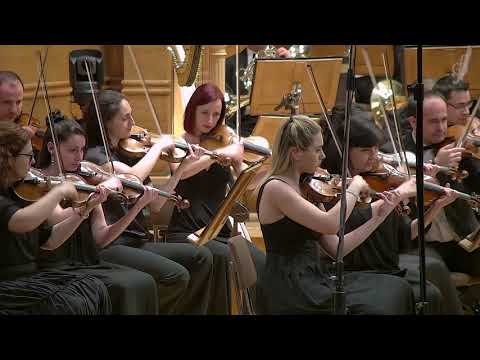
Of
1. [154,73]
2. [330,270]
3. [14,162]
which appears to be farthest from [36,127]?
[330,270]

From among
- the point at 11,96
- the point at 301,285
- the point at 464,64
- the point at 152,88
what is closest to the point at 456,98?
the point at 464,64

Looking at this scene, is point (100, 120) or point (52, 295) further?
point (100, 120)

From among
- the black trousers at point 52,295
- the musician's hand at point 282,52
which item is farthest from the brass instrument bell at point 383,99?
the black trousers at point 52,295

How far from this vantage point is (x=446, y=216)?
525cm

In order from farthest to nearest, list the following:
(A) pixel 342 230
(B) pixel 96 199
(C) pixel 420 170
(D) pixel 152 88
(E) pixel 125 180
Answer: (D) pixel 152 88 → (E) pixel 125 180 → (B) pixel 96 199 → (A) pixel 342 230 → (C) pixel 420 170

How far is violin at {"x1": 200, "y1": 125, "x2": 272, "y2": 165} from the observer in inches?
203

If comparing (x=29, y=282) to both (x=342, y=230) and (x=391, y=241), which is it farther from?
(x=391, y=241)

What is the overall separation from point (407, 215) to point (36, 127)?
1.57 meters

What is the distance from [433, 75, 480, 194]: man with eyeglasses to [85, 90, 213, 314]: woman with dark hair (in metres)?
1.07

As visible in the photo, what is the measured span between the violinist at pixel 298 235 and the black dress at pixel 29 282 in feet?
2.45

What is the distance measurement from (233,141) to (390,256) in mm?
814

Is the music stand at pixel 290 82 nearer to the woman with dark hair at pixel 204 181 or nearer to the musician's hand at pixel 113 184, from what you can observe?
the woman with dark hair at pixel 204 181

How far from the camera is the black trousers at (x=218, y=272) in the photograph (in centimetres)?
516
